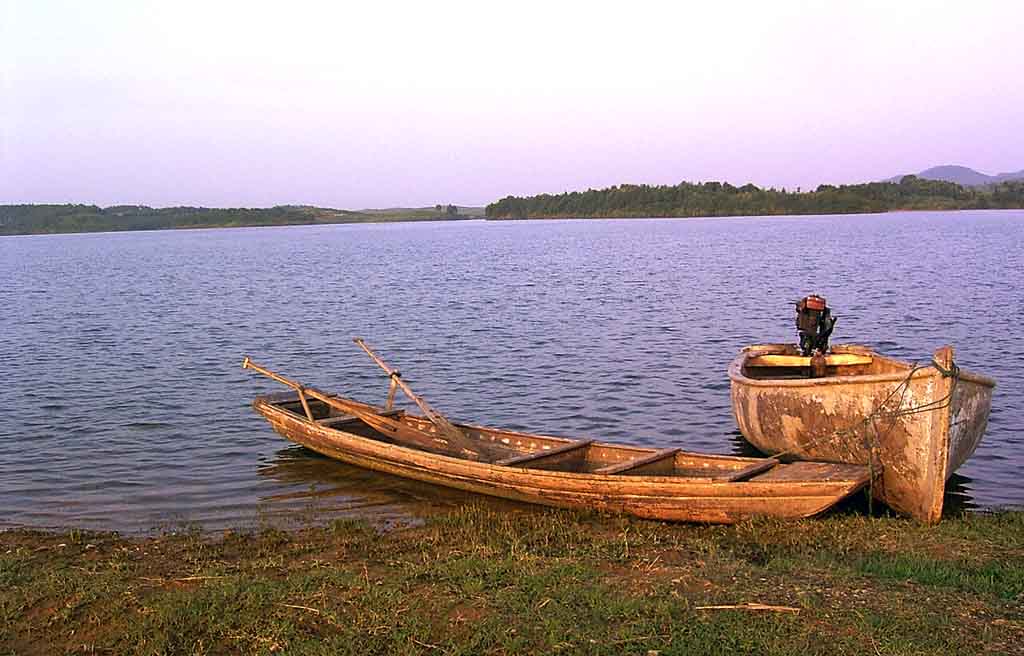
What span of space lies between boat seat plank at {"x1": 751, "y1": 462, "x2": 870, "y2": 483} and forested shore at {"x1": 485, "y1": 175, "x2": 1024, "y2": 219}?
14308 centimetres

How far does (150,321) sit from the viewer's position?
29203 millimetres

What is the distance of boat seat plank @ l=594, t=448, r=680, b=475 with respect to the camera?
1021 centimetres

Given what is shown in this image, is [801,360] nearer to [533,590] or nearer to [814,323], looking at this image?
[814,323]

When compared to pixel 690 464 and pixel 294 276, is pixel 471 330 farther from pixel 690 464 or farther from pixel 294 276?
pixel 294 276

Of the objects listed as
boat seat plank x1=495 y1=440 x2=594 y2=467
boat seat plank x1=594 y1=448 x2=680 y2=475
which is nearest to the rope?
boat seat plank x1=594 y1=448 x2=680 y2=475

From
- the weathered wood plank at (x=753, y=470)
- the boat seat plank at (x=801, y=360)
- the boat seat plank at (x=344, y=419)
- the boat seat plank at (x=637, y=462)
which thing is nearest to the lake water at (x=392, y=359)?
the boat seat plank at (x=344, y=419)

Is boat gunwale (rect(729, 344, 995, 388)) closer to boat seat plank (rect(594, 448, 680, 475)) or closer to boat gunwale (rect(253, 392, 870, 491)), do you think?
boat gunwale (rect(253, 392, 870, 491))

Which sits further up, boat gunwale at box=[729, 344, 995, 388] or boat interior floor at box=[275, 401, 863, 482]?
boat gunwale at box=[729, 344, 995, 388]

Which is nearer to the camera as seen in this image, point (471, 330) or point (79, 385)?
point (79, 385)

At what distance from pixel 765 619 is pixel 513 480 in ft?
15.2

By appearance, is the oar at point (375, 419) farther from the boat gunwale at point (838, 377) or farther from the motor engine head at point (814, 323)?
the motor engine head at point (814, 323)

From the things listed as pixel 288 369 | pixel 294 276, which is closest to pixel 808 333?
pixel 288 369

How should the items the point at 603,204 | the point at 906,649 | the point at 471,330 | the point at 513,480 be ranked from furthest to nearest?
the point at 603,204 < the point at 471,330 < the point at 513,480 < the point at 906,649

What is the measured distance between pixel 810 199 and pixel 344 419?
5671 inches
